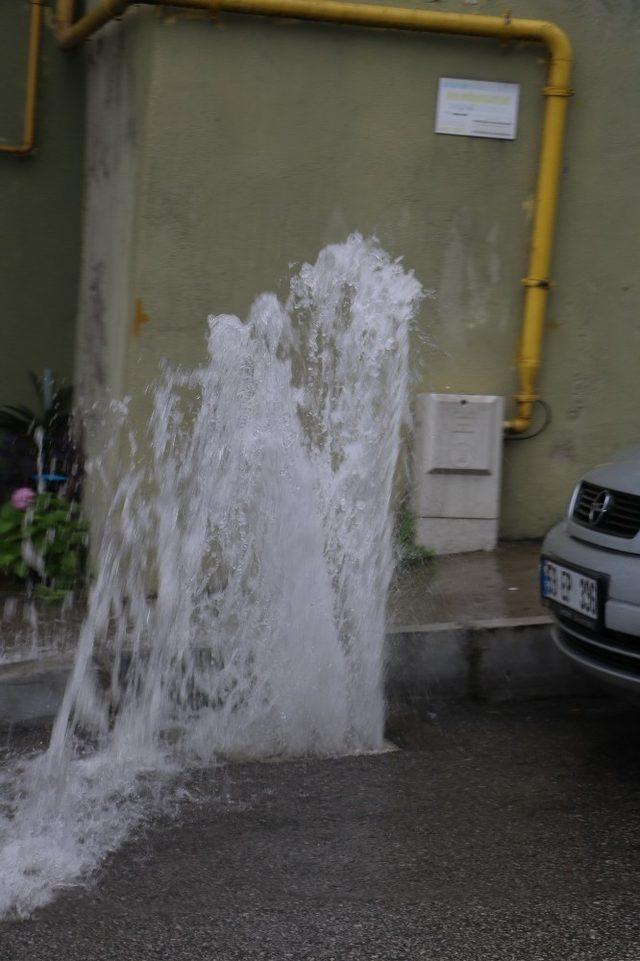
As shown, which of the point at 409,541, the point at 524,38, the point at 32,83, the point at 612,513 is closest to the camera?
the point at 612,513

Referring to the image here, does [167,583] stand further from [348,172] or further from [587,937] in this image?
[587,937]

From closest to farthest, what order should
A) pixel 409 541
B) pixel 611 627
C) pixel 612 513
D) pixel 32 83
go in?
pixel 611 627 → pixel 612 513 → pixel 409 541 → pixel 32 83

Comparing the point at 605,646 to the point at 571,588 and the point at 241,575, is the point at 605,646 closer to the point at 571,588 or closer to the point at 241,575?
the point at 571,588

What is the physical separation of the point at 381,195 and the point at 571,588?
2692 mm

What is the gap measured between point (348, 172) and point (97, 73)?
5.58 ft

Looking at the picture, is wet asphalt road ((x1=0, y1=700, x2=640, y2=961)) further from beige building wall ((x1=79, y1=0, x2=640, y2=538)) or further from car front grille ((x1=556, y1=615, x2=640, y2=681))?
beige building wall ((x1=79, y1=0, x2=640, y2=538))

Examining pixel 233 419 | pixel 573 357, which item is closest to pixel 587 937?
pixel 233 419

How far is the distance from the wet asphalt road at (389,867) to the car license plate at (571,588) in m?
0.61

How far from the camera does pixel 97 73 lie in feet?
22.8

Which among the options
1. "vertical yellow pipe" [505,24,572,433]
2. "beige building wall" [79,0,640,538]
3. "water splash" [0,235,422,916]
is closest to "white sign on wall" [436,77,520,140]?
"beige building wall" [79,0,640,538]

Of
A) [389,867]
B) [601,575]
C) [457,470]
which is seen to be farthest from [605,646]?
[457,470]

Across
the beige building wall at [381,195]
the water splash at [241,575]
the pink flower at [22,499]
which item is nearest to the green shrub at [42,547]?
the pink flower at [22,499]

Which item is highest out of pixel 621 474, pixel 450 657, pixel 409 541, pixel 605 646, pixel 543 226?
pixel 543 226

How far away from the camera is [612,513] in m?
4.46
